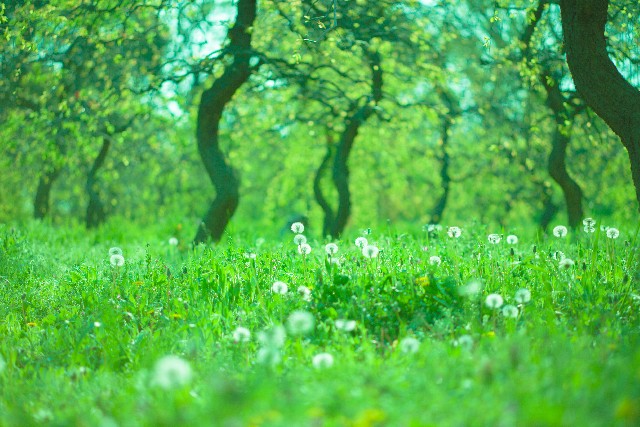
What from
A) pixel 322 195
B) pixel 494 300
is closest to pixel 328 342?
pixel 494 300

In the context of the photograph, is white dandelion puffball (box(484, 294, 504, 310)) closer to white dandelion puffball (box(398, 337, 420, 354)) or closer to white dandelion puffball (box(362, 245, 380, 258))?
white dandelion puffball (box(398, 337, 420, 354))

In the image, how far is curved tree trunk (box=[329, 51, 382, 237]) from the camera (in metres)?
12.9

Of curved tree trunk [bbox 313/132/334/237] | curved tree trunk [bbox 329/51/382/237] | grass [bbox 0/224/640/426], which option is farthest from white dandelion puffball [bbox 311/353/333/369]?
curved tree trunk [bbox 313/132/334/237]

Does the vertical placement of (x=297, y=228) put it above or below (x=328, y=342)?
below

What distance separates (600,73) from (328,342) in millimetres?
3993

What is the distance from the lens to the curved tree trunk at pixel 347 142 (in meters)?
12.9

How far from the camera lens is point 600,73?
659cm

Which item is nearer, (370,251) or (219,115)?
(370,251)

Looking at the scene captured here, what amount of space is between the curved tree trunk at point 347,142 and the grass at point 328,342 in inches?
209

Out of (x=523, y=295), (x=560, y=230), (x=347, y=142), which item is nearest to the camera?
(x=523, y=295)

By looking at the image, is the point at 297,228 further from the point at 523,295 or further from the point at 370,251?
the point at 523,295

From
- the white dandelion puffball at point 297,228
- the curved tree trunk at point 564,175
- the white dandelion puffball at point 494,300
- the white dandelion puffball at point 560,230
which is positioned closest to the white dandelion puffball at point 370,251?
the white dandelion puffball at point 297,228

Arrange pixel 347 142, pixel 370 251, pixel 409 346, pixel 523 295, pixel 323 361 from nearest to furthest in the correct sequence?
1. pixel 323 361
2. pixel 409 346
3. pixel 523 295
4. pixel 370 251
5. pixel 347 142

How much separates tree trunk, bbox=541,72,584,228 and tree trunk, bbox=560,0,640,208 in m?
4.28
